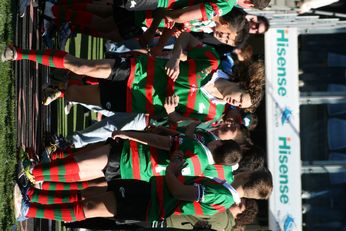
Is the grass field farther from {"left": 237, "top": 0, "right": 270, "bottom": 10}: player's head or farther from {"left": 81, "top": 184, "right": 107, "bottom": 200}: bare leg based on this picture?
{"left": 237, "top": 0, "right": 270, "bottom": 10}: player's head

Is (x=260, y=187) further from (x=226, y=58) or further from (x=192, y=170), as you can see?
(x=226, y=58)

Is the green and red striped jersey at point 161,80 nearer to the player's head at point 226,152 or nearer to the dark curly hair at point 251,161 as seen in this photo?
the player's head at point 226,152

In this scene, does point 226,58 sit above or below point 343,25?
below

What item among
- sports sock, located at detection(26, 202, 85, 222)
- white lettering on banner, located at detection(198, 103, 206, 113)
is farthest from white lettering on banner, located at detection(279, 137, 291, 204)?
sports sock, located at detection(26, 202, 85, 222)

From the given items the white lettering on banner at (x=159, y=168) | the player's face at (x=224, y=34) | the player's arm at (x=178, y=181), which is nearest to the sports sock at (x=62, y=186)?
the white lettering on banner at (x=159, y=168)

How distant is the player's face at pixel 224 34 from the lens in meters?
7.18

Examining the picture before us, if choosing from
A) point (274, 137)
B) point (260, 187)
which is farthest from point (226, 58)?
point (274, 137)

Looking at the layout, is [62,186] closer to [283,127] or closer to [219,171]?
[219,171]

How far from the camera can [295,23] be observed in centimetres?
1120

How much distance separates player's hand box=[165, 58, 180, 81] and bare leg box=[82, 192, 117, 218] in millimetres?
1306

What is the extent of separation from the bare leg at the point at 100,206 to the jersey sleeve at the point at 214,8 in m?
2.14

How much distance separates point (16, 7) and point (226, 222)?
342 cm

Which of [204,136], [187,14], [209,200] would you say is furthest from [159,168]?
[187,14]

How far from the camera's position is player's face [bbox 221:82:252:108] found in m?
6.27
